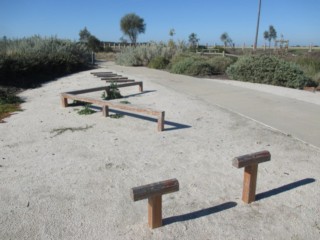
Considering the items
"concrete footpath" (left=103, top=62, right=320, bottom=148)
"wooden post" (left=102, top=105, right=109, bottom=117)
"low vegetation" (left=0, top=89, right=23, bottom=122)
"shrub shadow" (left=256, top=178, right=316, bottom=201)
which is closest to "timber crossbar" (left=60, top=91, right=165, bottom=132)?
"wooden post" (left=102, top=105, right=109, bottom=117)

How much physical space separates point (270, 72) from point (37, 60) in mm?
9779

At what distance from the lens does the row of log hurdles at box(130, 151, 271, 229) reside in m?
3.15

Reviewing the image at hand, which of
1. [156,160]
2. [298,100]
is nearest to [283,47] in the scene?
[298,100]

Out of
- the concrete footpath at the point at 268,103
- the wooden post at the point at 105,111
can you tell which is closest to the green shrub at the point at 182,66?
the concrete footpath at the point at 268,103

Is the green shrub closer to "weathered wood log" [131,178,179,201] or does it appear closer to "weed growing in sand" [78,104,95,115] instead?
"weed growing in sand" [78,104,95,115]

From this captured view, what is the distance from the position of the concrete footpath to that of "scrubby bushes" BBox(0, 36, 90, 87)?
5.34 metres

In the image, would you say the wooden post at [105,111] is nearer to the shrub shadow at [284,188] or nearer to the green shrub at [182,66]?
the shrub shadow at [284,188]

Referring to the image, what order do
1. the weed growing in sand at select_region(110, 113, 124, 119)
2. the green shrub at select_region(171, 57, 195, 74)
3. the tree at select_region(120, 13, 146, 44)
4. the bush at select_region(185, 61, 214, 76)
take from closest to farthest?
the weed growing in sand at select_region(110, 113, 124, 119) < the bush at select_region(185, 61, 214, 76) < the green shrub at select_region(171, 57, 195, 74) < the tree at select_region(120, 13, 146, 44)

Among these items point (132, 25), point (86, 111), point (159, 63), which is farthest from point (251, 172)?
point (132, 25)

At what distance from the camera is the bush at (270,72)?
40.9ft

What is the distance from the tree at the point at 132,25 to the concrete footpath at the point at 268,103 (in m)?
46.2

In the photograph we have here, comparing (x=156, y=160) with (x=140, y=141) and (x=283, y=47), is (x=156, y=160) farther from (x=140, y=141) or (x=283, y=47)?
(x=283, y=47)

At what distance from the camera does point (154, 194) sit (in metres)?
3.20

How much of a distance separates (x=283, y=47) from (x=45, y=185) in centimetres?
3377
